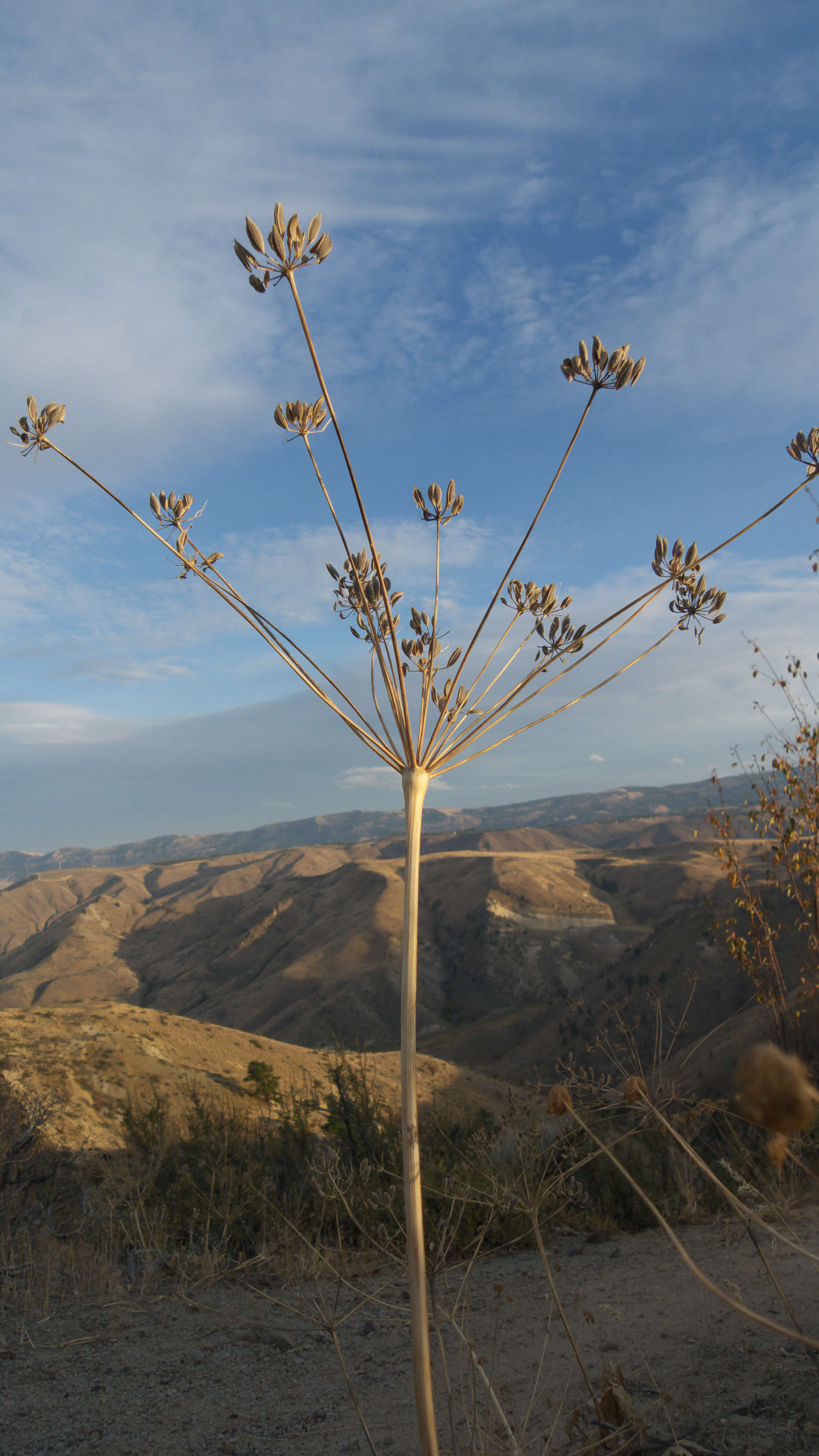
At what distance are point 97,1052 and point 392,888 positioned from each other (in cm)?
6571

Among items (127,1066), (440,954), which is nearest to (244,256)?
(127,1066)

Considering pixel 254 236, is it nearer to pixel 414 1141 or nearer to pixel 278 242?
pixel 278 242

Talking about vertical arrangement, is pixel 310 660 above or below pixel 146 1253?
above

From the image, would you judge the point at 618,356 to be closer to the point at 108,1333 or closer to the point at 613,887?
the point at 108,1333

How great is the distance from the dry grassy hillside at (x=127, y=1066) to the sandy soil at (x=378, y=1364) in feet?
18.2

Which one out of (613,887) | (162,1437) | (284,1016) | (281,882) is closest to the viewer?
(162,1437)

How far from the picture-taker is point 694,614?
11.8ft

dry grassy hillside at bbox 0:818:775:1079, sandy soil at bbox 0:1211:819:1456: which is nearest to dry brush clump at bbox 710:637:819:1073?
sandy soil at bbox 0:1211:819:1456

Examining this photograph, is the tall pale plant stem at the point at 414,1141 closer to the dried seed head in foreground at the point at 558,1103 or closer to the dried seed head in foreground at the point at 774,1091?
the dried seed head in foreground at the point at 558,1103

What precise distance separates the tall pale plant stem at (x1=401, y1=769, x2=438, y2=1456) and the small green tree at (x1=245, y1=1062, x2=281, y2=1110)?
16.0 m

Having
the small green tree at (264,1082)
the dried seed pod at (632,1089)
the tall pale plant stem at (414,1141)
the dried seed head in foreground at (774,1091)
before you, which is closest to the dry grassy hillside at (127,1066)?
the small green tree at (264,1082)

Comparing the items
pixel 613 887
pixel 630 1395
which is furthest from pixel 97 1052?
pixel 613 887

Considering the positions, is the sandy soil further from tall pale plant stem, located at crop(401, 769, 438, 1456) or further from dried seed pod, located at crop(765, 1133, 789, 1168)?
dried seed pod, located at crop(765, 1133, 789, 1168)

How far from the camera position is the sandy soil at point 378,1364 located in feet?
11.8
